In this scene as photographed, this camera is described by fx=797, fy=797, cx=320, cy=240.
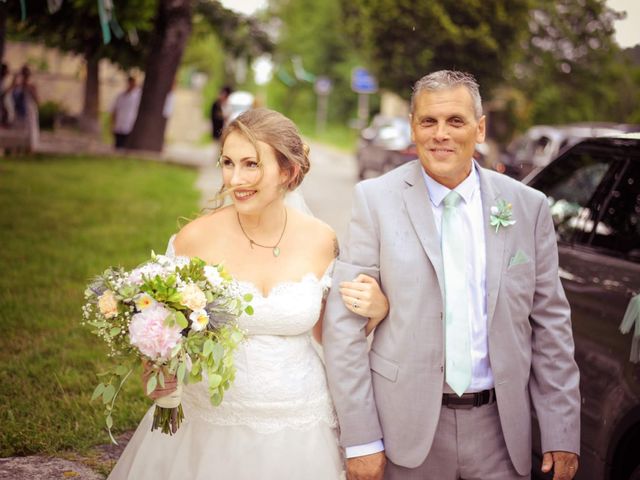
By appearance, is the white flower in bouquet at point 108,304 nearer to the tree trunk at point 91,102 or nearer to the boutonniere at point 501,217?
the boutonniere at point 501,217

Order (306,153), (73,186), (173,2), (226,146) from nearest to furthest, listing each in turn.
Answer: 1. (226,146)
2. (306,153)
3. (73,186)
4. (173,2)

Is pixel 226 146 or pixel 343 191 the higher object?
pixel 226 146

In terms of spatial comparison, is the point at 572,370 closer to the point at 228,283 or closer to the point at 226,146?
the point at 228,283

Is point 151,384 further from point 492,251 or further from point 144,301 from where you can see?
point 492,251

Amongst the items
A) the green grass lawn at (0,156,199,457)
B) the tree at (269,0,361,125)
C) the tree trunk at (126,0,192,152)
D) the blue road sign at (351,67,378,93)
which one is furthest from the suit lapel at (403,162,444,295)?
the tree at (269,0,361,125)

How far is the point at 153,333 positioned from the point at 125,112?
19.4 m

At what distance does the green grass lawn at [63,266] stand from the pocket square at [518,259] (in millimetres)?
2759

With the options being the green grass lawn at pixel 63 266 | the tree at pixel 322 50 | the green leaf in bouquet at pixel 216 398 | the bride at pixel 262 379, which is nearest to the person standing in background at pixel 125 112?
the green grass lawn at pixel 63 266

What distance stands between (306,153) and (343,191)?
53.4 ft

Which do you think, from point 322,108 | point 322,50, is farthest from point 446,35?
point 322,50

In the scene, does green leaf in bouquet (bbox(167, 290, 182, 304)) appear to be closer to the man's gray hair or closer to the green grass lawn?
the man's gray hair

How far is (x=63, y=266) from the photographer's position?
28.9 ft

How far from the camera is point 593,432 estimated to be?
11.5 feet

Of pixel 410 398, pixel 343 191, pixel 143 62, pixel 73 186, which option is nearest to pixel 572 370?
pixel 410 398
